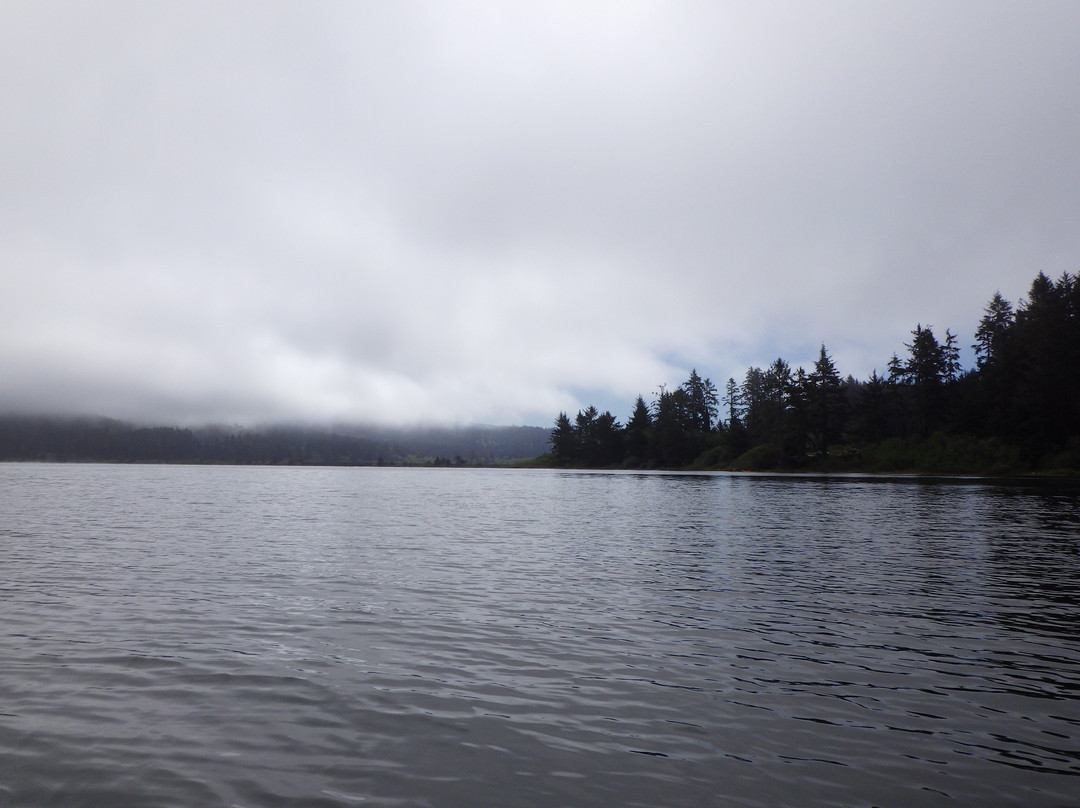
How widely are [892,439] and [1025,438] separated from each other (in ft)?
109

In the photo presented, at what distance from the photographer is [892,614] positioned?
19.4 m

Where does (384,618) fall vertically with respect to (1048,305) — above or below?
below

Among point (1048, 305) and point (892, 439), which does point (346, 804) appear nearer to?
point (1048, 305)

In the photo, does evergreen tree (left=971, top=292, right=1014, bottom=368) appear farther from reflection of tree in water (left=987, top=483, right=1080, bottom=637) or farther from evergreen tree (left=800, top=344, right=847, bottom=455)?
reflection of tree in water (left=987, top=483, right=1080, bottom=637)

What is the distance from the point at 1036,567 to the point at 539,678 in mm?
25223

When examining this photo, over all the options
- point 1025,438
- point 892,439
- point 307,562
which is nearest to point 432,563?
point 307,562

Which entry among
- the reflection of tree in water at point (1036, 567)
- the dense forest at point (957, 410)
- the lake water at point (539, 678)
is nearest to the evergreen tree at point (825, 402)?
the dense forest at point (957, 410)

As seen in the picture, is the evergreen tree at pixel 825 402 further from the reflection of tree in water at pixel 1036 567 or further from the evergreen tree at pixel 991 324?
the reflection of tree in water at pixel 1036 567

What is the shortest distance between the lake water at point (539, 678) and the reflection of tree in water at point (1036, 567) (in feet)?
0.71

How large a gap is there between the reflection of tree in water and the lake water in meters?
0.22

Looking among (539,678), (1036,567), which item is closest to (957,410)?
(1036,567)

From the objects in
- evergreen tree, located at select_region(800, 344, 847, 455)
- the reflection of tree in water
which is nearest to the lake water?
the reflection of tree in water

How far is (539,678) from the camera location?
44.9ft

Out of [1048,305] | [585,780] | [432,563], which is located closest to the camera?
[585,780]
